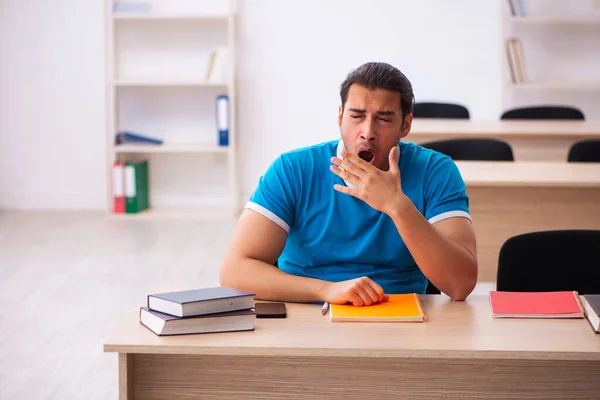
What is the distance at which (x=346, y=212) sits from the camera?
2.20 m

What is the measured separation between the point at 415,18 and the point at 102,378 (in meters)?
4.10

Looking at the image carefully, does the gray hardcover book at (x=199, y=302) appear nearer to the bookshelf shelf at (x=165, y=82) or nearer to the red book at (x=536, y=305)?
the red book at (x=536, y=305)

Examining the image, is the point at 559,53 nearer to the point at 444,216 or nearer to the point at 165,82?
the point at 165,82

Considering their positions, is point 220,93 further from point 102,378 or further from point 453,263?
point 453,263

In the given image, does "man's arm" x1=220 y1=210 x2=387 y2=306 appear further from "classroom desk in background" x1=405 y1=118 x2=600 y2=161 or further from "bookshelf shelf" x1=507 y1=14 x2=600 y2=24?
"bookshelf shelf" x1=507 y1=14 x2=600 y2=24

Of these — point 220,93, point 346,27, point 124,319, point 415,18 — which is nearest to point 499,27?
point 415,18

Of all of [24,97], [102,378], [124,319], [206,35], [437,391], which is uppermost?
[206,35]

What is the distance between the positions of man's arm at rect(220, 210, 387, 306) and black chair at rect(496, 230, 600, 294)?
0.50m

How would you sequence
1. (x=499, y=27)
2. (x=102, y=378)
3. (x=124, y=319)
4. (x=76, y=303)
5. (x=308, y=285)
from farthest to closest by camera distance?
(x=499, y=27), (x=76, y=303), (x=102, y=378), (x=308, y=285), (x=124, y=319)

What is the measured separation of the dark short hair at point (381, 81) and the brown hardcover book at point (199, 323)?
653mm

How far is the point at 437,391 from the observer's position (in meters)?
1.73

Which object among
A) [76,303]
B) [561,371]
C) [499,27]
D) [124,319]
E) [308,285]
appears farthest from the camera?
[499,27]

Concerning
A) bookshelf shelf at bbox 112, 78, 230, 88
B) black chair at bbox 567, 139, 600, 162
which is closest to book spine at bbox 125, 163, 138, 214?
bookshelf shelf at bbox 112, 78, 230, 88

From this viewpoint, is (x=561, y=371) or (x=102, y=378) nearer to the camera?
(x=561, y=371)
